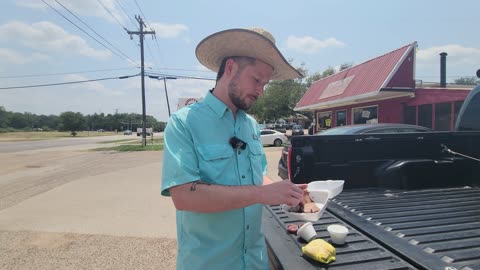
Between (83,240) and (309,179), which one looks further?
(83,240)

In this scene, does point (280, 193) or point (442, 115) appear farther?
point (442, 115)

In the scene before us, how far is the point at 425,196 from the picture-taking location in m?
2.86

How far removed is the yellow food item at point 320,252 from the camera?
5.15 ft

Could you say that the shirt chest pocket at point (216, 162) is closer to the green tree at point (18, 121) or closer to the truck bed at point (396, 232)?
the truck bed at point (396, 232)

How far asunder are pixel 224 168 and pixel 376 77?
17.0m

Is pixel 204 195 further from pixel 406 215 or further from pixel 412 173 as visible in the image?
pixel 412 173

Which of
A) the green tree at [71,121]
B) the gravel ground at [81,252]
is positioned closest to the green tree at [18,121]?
the green tree at [71,121]

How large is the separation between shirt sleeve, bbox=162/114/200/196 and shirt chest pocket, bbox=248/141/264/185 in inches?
15.5

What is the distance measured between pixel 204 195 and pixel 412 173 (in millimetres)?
2485

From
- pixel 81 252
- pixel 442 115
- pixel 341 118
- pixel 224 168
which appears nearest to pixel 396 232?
pixel 224 168

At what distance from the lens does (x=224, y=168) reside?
1.64m

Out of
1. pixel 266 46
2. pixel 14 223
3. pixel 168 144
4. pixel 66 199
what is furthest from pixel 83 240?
pixel 266 46

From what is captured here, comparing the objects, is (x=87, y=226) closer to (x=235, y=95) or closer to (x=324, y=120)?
(x=235, y=95)

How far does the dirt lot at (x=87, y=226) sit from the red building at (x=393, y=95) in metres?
11.8
